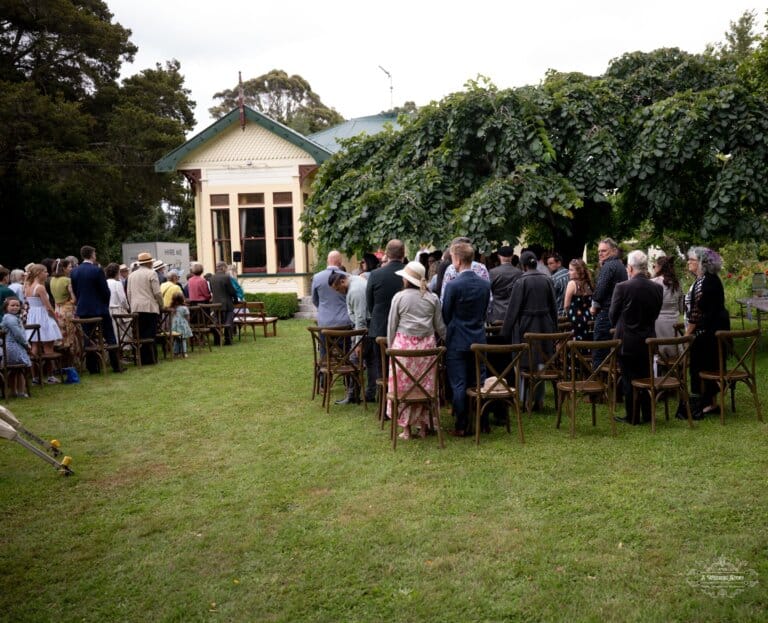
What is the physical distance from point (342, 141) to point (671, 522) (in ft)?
32.6

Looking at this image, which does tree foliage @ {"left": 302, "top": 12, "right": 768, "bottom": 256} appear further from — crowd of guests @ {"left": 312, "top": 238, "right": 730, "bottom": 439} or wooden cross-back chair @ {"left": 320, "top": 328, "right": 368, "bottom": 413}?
wooden cross-back chair @ {"left": 320, "top": 328, "right": 368, "bottom": 413}

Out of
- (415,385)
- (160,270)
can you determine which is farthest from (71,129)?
(415,385)

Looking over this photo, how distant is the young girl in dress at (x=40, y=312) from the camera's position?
10359 mm

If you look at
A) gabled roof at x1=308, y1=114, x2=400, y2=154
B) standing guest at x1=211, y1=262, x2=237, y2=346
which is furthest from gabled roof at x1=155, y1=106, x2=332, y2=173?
standing guest at x1=211, y1=262, x2=237, y2=346

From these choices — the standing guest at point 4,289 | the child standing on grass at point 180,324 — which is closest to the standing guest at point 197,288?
the child standing on grass at point 180,324

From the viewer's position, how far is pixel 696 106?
10.1m

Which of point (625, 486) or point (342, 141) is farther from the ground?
point (342, 141)

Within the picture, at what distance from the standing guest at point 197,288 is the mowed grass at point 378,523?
7066 mm

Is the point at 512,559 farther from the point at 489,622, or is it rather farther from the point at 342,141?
the point at 342,141

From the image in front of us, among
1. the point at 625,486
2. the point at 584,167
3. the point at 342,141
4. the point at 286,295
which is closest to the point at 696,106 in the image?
the point at 584,167

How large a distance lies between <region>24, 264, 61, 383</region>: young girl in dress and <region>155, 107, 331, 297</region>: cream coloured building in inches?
442

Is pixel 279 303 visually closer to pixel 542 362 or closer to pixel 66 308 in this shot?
pixel 66 308

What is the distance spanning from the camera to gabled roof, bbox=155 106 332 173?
2161 centimetres

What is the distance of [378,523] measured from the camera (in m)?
4.84
